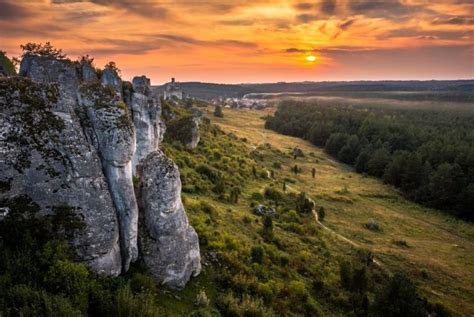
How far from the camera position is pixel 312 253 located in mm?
34000

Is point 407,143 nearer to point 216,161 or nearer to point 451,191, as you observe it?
point 451,191

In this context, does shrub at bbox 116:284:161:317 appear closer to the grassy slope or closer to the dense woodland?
the grassy slope

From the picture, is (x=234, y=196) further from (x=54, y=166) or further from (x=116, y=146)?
(x=54, y=166)

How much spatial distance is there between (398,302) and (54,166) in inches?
824

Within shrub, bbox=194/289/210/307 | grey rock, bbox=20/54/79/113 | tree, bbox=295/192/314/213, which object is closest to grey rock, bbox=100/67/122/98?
grey rock, bbox=20/54/79/113

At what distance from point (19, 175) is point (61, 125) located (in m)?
2.43

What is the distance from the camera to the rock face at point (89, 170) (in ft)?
46.0

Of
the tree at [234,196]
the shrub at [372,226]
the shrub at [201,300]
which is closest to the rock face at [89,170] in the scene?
the shrub at [201,300]

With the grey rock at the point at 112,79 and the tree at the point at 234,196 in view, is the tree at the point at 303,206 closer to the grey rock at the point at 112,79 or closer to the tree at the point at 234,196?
the tree at the point at 234,196

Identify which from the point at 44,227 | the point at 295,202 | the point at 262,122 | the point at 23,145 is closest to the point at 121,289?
the point at 44,227

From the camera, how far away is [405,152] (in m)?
85.1

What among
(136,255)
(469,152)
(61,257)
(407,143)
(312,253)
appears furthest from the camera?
(407,143)

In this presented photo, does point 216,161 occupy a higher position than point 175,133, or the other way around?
point 175,133

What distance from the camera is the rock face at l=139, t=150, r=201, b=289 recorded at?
56.1ft
